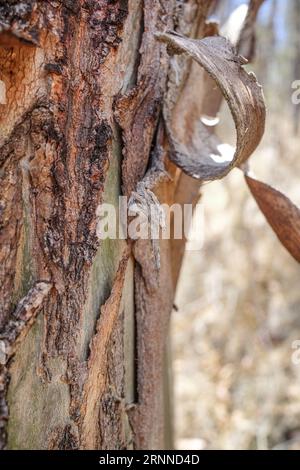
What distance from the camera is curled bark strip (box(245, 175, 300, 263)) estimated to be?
86cm

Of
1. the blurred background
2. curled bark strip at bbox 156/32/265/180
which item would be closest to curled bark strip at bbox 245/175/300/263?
curled bark strip at bbox 156/32/265/180

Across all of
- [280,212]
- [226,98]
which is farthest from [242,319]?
[226,98]

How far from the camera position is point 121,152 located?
2.41 ft

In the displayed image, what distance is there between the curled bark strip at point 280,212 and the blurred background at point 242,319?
130 cm

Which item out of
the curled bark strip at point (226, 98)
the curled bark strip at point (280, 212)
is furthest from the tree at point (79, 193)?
the curled bark strip at point (280, 212)

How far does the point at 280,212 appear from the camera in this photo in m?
0.87

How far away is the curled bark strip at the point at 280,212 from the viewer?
859 mm

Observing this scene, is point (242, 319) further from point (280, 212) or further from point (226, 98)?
point (226, 98)

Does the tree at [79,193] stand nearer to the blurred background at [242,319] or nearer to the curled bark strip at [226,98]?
the curled bark strip at [226,98]

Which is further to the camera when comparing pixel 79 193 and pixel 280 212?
pixel 280 212

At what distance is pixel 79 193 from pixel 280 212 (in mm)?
337

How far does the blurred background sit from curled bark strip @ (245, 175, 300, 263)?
1296 mm
